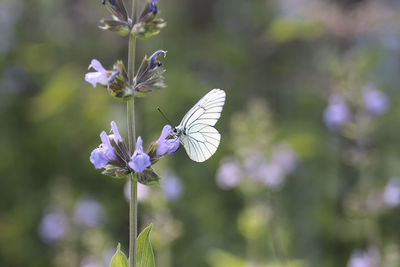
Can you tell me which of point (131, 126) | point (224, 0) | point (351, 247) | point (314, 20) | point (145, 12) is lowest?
point (351, 247)

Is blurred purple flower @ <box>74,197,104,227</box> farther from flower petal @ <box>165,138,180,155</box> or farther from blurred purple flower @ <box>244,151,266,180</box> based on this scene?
flower petal @ <box>165,138,180,155</box>

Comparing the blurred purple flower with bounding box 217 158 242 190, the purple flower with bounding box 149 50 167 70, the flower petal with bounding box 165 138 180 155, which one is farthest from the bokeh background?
the purple flower with bounding box 149 50 167 70

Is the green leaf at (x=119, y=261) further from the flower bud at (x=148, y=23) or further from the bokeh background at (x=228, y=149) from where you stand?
the bokeh background at (x=228, y=149)

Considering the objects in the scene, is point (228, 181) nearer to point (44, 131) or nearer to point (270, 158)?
point (270, 158)

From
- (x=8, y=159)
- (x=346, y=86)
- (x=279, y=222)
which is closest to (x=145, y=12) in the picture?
(x=346, y=86)

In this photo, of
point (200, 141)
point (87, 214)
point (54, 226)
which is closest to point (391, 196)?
point (200, 141)

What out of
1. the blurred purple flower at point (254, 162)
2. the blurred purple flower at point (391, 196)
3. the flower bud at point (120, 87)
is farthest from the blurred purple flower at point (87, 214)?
the flower bud at point (120, 87)
